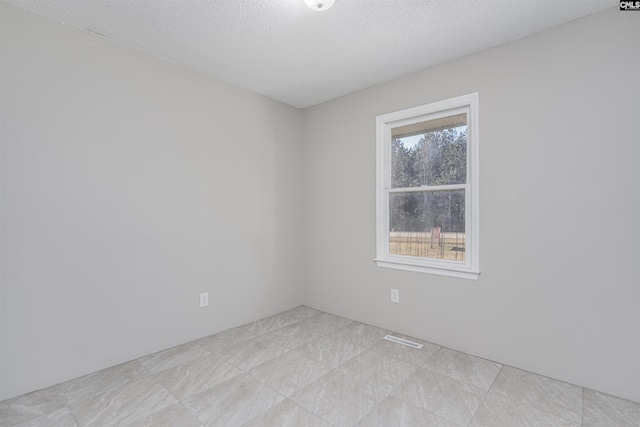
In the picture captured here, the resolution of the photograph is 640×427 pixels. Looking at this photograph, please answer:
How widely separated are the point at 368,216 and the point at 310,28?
5.69 ft

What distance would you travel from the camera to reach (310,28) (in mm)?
2111

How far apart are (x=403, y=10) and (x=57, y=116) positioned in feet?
7.64

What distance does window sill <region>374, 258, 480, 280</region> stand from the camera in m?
2.45

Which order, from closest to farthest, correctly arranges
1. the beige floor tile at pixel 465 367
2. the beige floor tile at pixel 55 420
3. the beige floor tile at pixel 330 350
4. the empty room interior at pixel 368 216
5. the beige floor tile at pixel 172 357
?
the beige floor tile at pixel 55 420 < the empty room interior at pixel 368 216 < the beige floor tile at pixel 465 367 < the beige floor tile at pixel 172 357 < the beige floor tile at pixel 330 350

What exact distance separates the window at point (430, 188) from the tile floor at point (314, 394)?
0.78 m

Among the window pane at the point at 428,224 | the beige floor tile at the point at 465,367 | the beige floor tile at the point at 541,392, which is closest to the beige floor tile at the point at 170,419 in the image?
the beige floor tile at the point at 465,367

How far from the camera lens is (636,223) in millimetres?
1835

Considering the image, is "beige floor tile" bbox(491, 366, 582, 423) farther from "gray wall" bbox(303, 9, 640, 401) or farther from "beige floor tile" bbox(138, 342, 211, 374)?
"beige floor tile" bbox(138, 342, 211, 374)

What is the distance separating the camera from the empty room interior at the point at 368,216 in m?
1.86

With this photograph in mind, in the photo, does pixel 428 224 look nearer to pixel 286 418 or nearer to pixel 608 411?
pixel 608 411

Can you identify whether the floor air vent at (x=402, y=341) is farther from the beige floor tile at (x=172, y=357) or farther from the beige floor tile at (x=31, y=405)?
the beige floor tile at (x=31, y=405)

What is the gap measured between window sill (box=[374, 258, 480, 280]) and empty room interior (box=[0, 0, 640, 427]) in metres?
0.02

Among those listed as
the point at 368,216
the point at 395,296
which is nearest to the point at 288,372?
the point at 395,296

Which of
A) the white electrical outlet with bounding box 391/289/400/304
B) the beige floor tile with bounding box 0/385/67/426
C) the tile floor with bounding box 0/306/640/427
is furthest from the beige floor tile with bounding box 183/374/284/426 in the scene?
the white electrical outlet with bounding box 391/289/400/304
